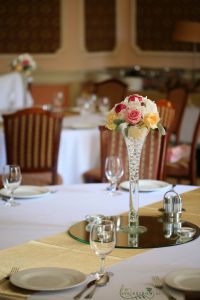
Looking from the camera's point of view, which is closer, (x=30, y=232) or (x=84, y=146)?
(x=30, y=232)

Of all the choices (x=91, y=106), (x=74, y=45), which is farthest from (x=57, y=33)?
(x=91, y=106)

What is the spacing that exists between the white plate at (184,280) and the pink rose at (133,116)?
60cm

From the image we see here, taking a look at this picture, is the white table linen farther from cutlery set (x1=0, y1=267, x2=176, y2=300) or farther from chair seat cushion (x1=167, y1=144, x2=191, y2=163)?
chair seat cushion (x1=167, y1=144, x2=191, y2=163)

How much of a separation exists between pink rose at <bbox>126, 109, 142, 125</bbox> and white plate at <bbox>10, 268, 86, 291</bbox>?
613 mm

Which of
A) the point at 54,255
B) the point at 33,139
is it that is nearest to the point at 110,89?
the point at 33,139

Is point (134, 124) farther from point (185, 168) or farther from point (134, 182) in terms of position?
point (185, 168)

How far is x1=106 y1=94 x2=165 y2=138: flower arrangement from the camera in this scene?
217 centimetres

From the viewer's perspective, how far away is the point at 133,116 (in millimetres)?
2168

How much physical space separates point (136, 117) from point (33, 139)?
2278 millimetres

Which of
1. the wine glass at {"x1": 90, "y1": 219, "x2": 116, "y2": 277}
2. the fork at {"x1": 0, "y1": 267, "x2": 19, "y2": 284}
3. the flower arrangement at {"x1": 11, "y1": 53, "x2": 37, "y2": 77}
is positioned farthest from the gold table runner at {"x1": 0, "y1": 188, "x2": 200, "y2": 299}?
the flower arrangement at {"x1": 11, "y1": 53, "x2": 37, "y2": 77}

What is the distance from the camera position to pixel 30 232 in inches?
87.1

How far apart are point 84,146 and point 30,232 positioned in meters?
2.60

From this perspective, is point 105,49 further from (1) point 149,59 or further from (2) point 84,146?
(2) point 84,146

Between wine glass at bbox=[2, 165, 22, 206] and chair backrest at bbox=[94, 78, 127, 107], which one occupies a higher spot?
wine glass at bbox=[2, 165, 22, 206]
